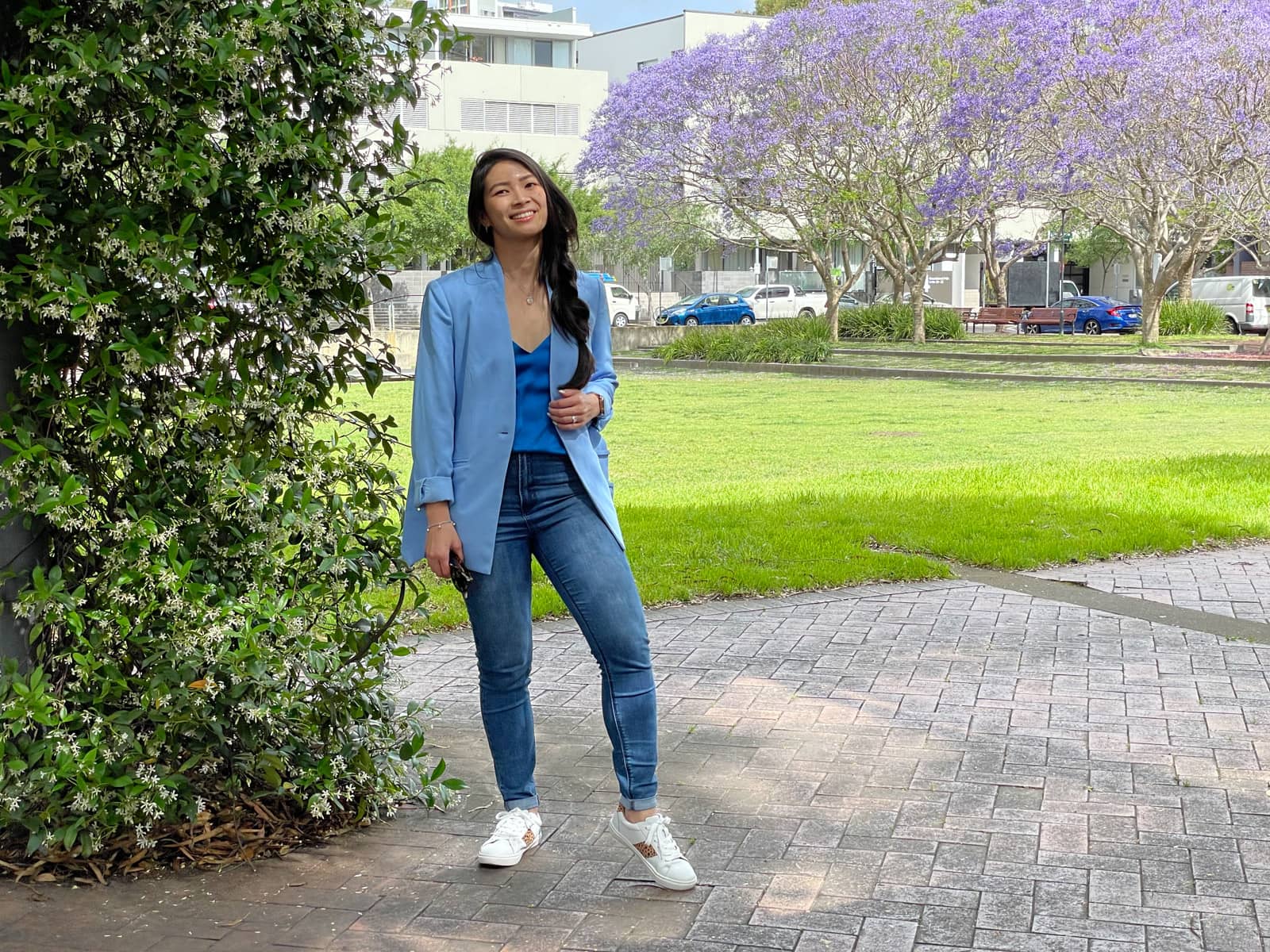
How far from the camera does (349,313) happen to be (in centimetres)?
409

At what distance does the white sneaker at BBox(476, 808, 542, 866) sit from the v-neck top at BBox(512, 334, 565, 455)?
3.37 feet

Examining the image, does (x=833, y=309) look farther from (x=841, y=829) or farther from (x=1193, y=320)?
(x=841, y=829)

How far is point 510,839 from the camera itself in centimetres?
397

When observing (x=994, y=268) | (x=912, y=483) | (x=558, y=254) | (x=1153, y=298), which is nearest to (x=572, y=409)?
(x=558, y=254)

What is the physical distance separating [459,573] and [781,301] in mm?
53887

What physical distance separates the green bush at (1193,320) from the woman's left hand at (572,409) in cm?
4138

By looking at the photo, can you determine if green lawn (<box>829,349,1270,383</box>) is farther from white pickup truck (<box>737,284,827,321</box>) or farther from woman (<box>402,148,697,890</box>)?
woman (<box>402,148,697,890</box>)

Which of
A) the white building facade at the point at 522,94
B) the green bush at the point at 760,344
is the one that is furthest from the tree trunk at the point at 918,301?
the white building facade at the point at 522,94

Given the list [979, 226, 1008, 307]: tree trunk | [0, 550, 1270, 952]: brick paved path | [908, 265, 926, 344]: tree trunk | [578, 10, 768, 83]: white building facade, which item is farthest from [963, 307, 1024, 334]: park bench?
[0, 550, 1270, 952]: brick paved path

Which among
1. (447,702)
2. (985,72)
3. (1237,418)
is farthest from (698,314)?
(447,702)

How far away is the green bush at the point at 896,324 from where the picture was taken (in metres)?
39.6

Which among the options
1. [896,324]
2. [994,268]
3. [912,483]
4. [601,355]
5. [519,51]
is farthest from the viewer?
[519,51]

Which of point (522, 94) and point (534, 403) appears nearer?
point (534, 403)

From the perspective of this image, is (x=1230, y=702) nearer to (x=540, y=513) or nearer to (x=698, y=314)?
(x=540, y=513)
